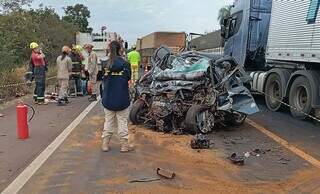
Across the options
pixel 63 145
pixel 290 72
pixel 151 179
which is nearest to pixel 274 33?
pixel 290 72

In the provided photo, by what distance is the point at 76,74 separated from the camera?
18.3 metres

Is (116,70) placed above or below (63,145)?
above

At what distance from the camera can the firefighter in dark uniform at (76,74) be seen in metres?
18.3

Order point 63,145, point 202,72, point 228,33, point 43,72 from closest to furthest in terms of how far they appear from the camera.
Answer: point 63,145 → point 202,72 → point 43,72 → point 228,33

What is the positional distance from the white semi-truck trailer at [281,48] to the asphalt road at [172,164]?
1.81m

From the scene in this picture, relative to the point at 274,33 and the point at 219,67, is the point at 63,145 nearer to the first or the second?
the point at 219,67

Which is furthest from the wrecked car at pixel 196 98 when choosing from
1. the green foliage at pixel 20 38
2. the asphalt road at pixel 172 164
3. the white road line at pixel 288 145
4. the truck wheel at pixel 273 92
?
the green foliage at pixel 20 38

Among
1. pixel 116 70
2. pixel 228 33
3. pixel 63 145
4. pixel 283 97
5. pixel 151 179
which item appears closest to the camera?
pixel 151 179

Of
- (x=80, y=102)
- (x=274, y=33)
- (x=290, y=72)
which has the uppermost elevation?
(x=274, y=33)

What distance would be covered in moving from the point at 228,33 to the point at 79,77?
5.57m

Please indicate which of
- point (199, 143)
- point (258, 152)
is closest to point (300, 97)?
point (258, 152)

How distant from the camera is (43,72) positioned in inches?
645

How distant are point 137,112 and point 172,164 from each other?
12.1 feet

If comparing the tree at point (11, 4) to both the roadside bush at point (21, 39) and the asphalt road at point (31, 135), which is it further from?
the asphalt road at point (31, 135)
